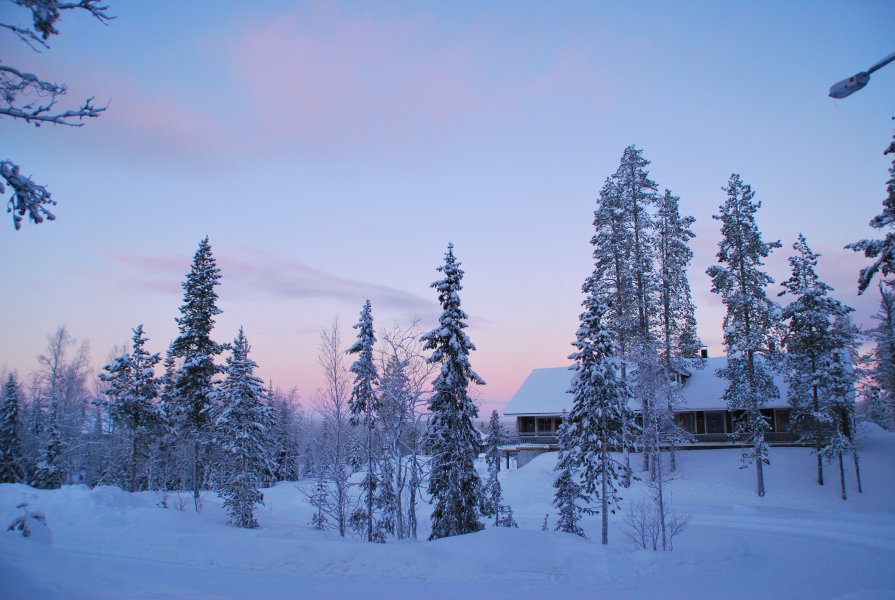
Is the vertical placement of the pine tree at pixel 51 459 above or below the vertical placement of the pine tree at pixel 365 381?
below

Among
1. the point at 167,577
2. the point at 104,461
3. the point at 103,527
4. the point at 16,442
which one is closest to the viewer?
the point at 167,577

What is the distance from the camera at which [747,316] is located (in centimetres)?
3775

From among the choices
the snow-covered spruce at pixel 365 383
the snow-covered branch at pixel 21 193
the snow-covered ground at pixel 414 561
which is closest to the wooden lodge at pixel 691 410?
the snow-covered ground at pixel 414 561

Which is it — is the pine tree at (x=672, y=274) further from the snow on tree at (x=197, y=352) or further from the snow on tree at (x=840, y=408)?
the snow on tree at (x=197, y=352)

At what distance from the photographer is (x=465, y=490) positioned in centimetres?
2538

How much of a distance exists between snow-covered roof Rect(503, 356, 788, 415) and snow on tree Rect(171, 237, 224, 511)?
89.6ft

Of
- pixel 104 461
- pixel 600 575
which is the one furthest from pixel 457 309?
pixel 104 461

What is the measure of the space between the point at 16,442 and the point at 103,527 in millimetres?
30431

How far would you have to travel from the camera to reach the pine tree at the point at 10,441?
44125 mm

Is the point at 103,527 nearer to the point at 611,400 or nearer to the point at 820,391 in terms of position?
the point at 611,400

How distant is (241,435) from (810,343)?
3813 centimetres

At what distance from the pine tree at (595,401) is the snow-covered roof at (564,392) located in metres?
16.4

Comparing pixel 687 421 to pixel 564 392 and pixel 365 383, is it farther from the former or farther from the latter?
pixel 365 383

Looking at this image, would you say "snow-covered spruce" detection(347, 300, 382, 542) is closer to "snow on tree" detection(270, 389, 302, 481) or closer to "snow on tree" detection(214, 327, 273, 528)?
"snow on tree" detection(214, 327, 273, 528)
